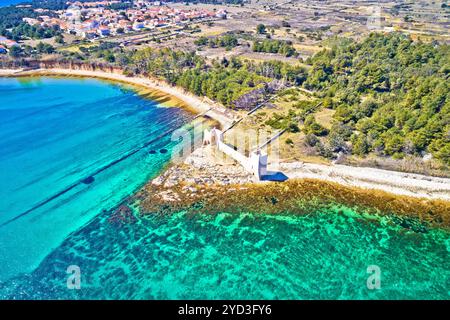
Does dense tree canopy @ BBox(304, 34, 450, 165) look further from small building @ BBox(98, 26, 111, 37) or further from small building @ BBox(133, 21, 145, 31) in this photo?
small building @ BBox(98, 26, 111, 37)

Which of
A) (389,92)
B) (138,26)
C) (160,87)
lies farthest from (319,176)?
(138,26)

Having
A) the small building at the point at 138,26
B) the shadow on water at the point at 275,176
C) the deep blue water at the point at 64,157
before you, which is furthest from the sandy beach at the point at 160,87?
the small building at the point at 138,26

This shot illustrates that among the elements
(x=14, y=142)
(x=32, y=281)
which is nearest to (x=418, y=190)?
(x=32, y=281)

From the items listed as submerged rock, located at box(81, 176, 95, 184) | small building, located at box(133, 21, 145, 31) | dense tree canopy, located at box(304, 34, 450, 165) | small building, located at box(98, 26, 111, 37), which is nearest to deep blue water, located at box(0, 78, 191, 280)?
submerged rock, located at box(81, 176, 95, 184)

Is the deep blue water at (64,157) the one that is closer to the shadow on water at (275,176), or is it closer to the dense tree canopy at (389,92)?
the shadow on water at (275,176)
